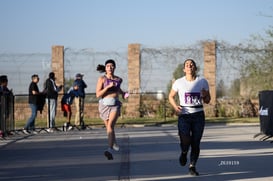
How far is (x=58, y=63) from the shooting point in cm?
2567

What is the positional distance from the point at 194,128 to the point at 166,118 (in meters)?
15.1

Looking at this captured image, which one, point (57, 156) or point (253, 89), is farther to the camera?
point (253, 89)

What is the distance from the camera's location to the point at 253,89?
26172mm

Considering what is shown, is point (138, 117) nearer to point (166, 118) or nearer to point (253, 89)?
point (166, 118)

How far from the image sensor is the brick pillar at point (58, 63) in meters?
25.6

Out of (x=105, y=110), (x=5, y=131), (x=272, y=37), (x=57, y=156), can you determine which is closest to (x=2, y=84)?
(x=5, y=131)

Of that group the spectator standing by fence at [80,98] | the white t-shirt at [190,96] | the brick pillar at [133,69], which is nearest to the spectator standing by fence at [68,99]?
the spectator standing by fence at [80,98]

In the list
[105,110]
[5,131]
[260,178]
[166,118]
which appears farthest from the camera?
[166,118]

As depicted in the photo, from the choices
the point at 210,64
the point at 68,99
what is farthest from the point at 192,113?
the point at 210,64

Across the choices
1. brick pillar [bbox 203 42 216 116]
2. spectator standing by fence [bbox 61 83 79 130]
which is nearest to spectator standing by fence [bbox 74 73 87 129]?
spectator standing by fence [bbox 61 83 79 130]

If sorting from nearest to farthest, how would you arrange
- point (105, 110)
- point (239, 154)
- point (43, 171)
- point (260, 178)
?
point (260, 178) < point (43, 171) < point (105, 110) < point (239, 154)

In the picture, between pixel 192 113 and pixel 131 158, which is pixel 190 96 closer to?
pixel 192 113

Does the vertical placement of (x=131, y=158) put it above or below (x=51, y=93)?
below

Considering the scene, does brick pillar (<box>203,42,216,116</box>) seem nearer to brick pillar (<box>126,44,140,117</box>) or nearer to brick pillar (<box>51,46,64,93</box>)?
brick pillar (<box>126,44,140,117</box>)
